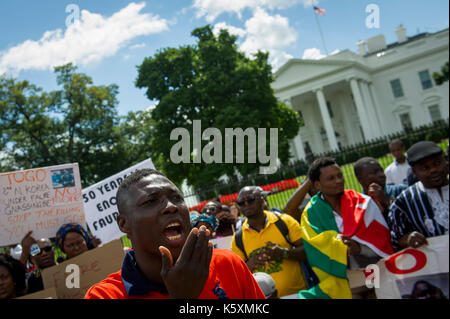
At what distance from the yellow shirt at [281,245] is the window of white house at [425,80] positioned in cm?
5030

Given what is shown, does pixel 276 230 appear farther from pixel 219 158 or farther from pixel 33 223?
pixel 219 158

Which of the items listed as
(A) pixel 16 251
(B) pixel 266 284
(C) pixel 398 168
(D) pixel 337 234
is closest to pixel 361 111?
(C) pixel 398 168

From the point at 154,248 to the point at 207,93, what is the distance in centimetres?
2536

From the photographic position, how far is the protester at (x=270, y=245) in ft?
11.8

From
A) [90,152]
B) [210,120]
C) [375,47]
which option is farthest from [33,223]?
[375,47]

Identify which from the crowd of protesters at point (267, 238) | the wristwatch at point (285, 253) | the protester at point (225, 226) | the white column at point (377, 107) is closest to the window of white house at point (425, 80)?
the white column at point (377, 107)

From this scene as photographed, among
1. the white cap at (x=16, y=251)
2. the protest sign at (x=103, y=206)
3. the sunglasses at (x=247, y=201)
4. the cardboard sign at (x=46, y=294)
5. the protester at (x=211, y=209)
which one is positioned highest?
the protest sign at (x=103, y=206)

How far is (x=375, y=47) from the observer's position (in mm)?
54312

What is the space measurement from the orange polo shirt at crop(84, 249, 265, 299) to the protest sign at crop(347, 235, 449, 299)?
175 centimetres

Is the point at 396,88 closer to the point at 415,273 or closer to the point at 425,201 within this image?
the point at 425,201

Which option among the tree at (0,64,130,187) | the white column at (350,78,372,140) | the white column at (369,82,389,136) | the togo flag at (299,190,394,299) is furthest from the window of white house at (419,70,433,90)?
the togo flag at (299,190,394,299)

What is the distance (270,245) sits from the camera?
3631 mm

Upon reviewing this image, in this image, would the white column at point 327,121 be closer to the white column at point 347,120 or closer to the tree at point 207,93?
the white column at point 347,120
